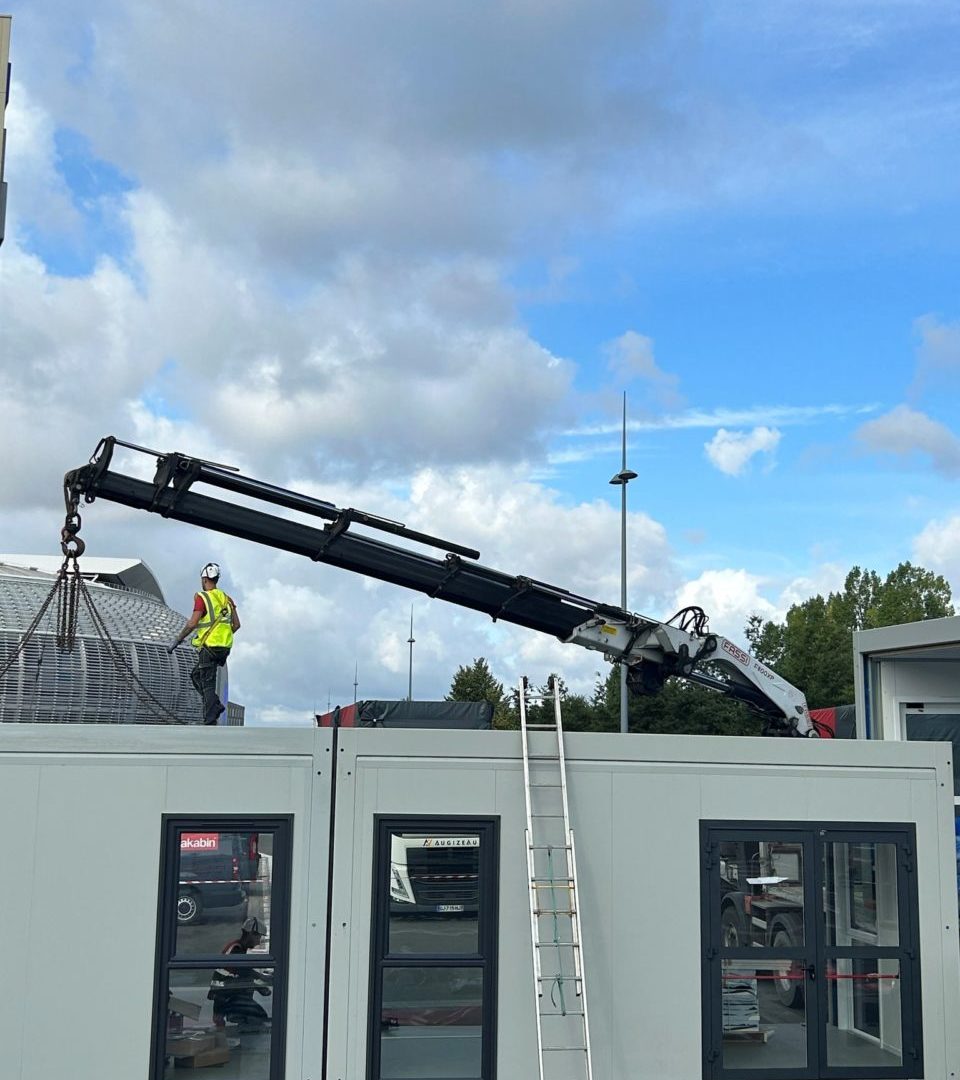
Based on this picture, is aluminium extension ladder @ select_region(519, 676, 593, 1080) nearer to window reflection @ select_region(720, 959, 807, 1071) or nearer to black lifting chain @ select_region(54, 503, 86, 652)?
window reflection @ select_region(720, 959, 807, 1071)

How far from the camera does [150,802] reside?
8453 millimetres

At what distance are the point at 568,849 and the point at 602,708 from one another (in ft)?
104

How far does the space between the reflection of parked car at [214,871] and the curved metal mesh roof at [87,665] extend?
2894cm

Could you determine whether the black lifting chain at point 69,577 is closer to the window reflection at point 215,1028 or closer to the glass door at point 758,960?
the window reflection at point 215,1028

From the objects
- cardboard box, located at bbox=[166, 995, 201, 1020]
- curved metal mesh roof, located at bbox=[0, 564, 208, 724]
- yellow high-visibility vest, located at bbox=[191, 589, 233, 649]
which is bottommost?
cardboard box, located at bbox=[166, 995, 201, 1020]

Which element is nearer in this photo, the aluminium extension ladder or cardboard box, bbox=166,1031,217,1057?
cardboard box, bbox=166,1031,217,1057

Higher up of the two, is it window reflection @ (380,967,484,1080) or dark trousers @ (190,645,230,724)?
dark trousers @ (190,645,230,724)

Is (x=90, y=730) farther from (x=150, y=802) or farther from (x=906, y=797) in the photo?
(x=906, y=797)

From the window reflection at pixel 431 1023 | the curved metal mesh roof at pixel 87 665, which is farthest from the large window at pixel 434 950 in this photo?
the curved metal mesh roof at pixel 87 665

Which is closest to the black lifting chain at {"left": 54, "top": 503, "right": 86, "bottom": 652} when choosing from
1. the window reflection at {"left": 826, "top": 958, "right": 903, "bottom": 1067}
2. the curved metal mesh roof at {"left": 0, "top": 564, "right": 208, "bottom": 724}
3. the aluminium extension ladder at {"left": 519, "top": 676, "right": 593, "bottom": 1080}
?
the aluminium extension ladder at {"left": 519, "top": 676, "right": 593, "bottom": 1080}

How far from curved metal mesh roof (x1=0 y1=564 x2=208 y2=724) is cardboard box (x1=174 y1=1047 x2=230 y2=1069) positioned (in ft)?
95.3

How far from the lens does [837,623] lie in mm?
54906

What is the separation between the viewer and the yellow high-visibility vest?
10.4 m

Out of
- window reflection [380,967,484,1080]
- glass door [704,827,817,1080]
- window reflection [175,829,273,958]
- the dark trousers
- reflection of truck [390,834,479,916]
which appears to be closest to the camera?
window reflection [175,829,273,958]
